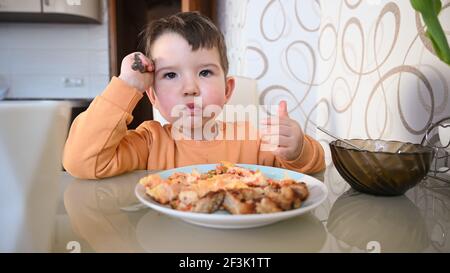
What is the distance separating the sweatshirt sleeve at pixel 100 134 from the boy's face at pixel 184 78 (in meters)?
0.11

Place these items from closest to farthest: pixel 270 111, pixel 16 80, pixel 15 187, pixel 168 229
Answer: pixel 15 187 → pixel 168 229 → pixel 270 111 → pixel 16 80

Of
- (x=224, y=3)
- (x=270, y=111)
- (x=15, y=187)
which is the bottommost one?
(x=270, y=111)

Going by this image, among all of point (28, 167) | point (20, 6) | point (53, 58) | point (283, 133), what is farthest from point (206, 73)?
point (53, 58)

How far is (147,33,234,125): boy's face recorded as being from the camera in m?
0.80

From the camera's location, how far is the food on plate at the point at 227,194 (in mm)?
403

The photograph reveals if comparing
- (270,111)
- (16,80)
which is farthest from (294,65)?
(16,80)

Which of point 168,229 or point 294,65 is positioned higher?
point 294,65

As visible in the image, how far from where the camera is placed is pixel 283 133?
2.15ft

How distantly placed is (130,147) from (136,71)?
0.57 ft

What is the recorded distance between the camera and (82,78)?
9.27ft

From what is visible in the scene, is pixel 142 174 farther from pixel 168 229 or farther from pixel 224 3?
pixel 224 3

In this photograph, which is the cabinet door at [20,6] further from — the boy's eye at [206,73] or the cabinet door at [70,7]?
the boy's eye at [206,73]
